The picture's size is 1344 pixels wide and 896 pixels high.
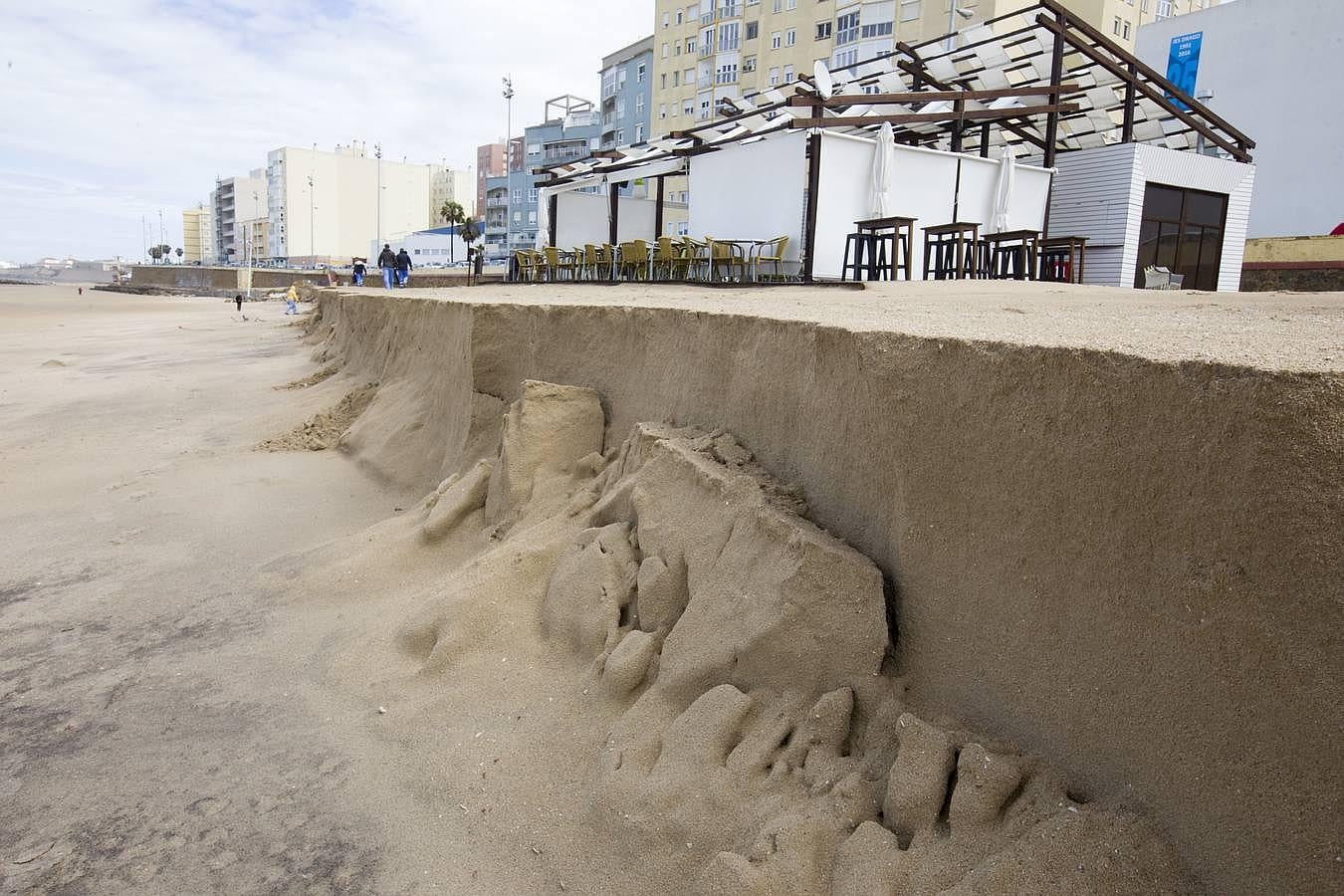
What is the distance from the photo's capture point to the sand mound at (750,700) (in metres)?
1.99

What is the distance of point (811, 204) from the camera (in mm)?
11969

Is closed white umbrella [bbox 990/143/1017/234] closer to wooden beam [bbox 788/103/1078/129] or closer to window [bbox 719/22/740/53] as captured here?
wooden beam [bbox 788/103/1078/129]

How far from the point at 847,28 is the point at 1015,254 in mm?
36177

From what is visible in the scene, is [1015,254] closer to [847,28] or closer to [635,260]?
[635,260]

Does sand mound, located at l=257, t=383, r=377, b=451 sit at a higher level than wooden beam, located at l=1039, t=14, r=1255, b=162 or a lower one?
lower

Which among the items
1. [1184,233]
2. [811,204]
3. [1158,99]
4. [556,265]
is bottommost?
[556,265]

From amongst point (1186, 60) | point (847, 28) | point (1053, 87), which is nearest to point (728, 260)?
point (1053, 87)

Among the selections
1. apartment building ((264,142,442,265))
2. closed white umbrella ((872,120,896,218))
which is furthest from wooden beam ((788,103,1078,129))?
apartment building ((264,142,442,265))

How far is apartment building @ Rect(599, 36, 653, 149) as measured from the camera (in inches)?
2403

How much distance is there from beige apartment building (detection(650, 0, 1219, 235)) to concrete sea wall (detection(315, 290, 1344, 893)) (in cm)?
3367

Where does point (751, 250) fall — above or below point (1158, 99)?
below

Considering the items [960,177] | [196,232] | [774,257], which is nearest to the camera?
[774,257]

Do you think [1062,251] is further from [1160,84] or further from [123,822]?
[123,822]

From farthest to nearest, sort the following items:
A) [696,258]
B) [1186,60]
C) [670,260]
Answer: [1186,60]
[670,260]
[696,258]
